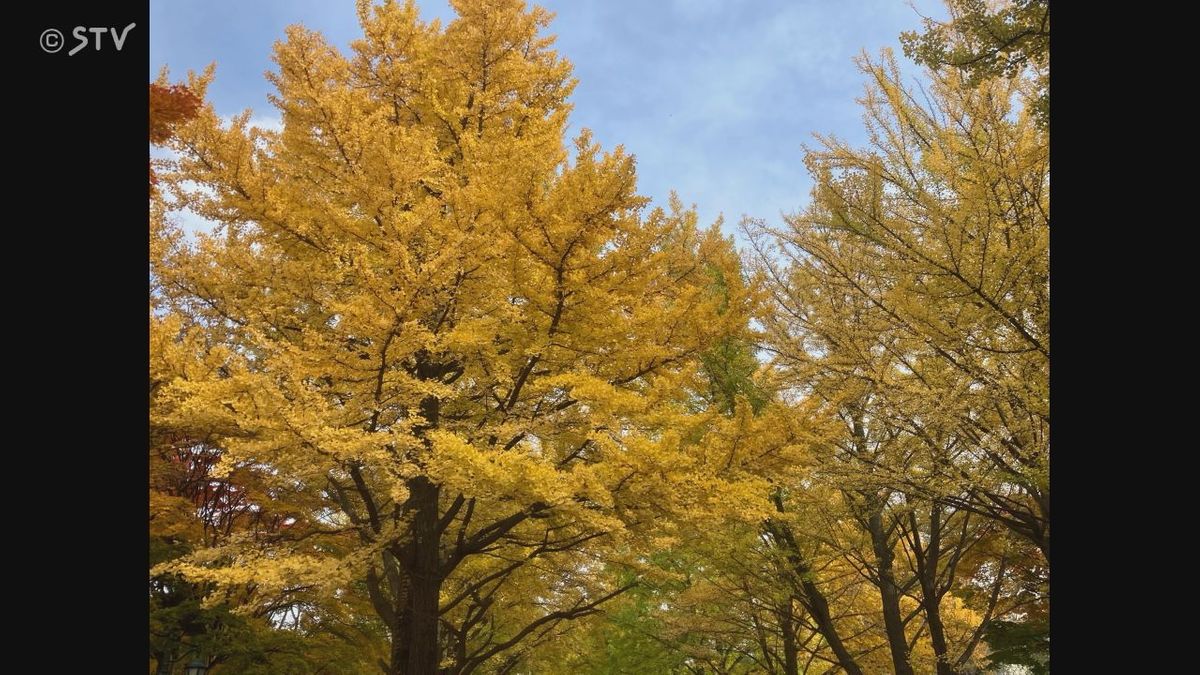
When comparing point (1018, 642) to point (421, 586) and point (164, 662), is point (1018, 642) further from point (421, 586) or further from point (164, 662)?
point (164, 662)

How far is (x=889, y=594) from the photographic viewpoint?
1029cm

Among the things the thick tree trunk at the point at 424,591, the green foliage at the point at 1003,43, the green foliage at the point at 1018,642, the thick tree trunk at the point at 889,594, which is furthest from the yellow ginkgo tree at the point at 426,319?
the green foliage at the point at 1018,642

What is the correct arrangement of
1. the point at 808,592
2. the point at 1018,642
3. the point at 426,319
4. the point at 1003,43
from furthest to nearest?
the point at 808,592
the point at 1018,642
the point at 426,319
the point at 1003,43

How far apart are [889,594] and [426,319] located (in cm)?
765

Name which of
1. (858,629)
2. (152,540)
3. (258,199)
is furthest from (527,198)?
(858,629)

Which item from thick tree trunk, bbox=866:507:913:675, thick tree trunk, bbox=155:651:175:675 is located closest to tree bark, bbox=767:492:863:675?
thick tree trunk, bbox=866:507:913:675

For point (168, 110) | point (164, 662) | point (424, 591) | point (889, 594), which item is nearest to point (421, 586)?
point (424, 591)

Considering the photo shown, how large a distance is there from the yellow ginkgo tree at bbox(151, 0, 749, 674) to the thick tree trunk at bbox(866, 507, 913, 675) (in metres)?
4.57

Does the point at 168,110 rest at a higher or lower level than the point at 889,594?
higher

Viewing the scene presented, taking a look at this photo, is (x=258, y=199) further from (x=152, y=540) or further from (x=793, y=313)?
(x=793, y=313)

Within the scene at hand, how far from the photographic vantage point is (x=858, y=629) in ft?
42.4

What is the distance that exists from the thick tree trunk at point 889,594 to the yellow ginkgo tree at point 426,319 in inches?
180

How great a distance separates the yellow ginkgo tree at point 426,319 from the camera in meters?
5.55
